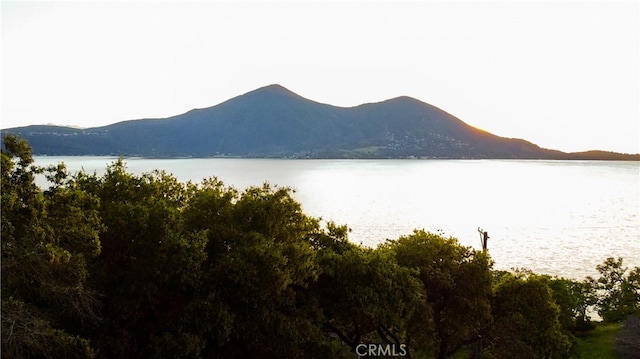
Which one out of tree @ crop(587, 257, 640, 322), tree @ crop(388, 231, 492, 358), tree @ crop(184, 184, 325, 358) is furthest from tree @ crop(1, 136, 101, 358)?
tree @ crop(587, 257, 640, 322)

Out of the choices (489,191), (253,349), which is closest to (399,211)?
(489,191)

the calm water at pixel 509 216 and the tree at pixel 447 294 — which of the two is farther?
the calm water at pixel 509 216

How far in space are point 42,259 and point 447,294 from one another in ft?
64.5

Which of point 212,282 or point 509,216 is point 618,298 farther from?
point 509,216

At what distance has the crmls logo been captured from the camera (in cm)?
2611

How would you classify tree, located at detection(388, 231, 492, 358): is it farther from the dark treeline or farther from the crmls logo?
the crmls logo

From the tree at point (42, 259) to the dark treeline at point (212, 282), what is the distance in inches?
2.0

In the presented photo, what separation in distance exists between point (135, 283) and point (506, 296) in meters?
19.5

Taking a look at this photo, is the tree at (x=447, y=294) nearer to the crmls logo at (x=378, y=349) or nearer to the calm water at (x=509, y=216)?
the crmls logo at (x=378, y=349)

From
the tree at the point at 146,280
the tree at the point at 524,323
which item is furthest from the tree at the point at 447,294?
the tree at the point at 146,280

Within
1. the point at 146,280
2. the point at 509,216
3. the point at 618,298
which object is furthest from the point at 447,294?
the point at 509,216

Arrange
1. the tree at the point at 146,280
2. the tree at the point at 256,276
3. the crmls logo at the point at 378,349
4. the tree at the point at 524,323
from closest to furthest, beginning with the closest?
the tree at the point at 146,280 → the tree at the point at 256,276 → the tree at the point at 524,323 → the crmls logo at the point at 378,349

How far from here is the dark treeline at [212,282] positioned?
15609 millimetres

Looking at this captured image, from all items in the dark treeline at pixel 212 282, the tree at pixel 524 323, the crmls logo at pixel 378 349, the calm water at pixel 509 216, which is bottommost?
the calm water at pixel 509 216
